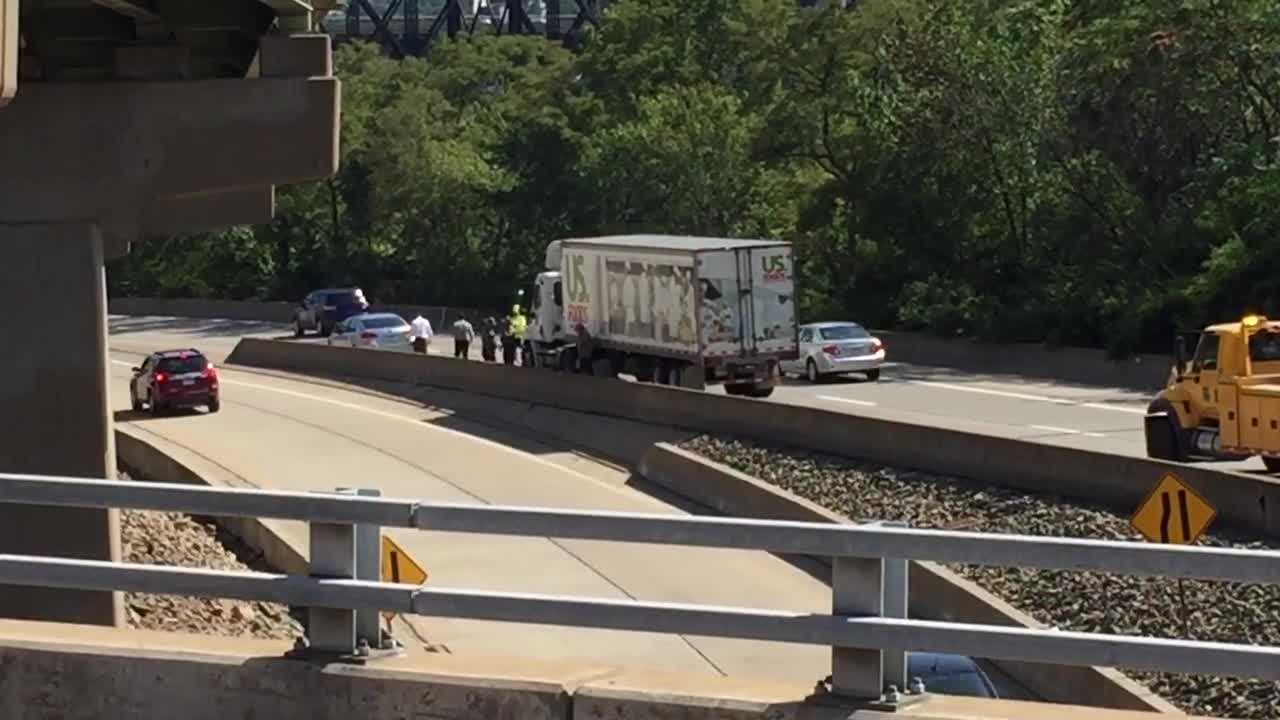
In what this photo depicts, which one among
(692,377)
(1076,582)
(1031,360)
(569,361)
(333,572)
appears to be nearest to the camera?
(333,572)

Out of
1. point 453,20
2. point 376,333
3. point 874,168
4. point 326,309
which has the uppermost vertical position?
point 453,20

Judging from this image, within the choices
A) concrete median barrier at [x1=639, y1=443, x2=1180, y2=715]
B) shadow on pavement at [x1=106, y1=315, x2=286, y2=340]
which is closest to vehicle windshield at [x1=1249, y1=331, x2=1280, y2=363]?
concrete median barrier at [x1=639, y1=443, x2=1180, y2=715]

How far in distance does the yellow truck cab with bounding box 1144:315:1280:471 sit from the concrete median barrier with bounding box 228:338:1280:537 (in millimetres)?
1721

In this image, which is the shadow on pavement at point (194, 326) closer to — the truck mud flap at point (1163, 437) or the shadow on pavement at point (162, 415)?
the shadow on pavement at point (162, 415)

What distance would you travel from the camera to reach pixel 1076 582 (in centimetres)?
2466

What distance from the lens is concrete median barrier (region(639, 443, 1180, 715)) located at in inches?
747

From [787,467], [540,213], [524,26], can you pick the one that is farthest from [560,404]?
[524,26]

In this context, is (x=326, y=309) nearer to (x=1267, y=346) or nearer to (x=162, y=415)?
(x=162, y=415)

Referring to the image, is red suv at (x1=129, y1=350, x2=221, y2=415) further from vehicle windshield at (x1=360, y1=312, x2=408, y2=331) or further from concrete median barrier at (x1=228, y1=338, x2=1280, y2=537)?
vehicle windshield at (x1=360, y1=312, x2=408, y2=331)

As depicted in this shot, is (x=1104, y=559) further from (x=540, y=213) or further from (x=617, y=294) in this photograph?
(x=540, y=213)

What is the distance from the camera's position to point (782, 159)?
3157 inches

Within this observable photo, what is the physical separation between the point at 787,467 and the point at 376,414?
17.3m

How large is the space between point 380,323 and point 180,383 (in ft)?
59.3

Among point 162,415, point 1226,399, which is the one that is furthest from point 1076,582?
point 162,415
